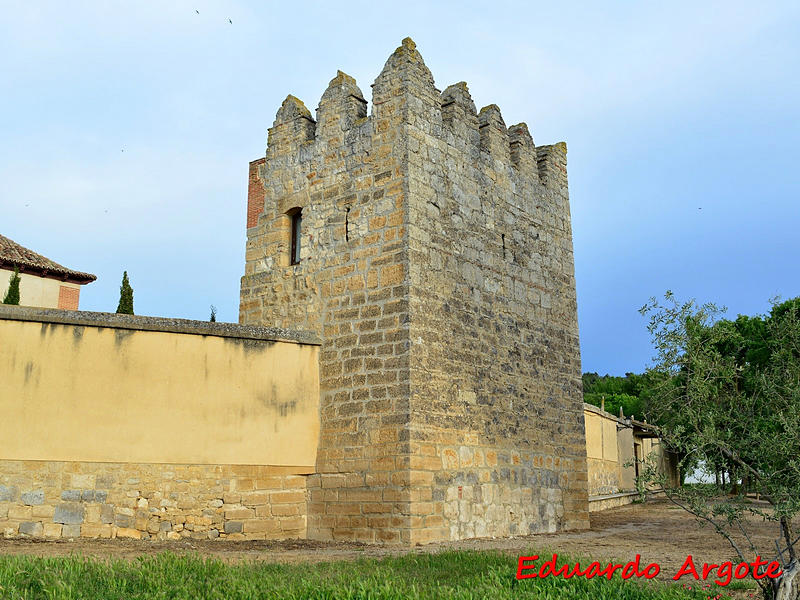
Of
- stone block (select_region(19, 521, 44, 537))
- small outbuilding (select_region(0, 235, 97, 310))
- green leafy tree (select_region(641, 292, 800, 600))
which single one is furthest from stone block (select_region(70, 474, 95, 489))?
small outbuilding (select_region(0, 235, 97, 310))

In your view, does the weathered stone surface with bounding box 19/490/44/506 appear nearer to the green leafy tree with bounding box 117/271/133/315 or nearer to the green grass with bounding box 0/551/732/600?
the green grass with bounding box 0/551/732/600

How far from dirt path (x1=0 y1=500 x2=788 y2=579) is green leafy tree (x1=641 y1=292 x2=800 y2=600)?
117 centimetres

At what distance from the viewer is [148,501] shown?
28.7 feet

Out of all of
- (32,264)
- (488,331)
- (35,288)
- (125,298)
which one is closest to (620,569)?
(488,331)

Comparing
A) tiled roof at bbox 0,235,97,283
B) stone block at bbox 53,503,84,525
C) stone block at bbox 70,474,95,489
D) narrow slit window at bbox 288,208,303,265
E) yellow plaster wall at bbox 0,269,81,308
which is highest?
tiled roof at bbox 0,235,97,283

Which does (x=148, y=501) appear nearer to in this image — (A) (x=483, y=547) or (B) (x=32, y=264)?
(A) (x=483, y=547)

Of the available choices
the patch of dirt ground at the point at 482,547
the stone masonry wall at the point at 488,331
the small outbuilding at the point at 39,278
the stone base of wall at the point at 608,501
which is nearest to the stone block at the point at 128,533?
the patch of dirt ground at the point at 482,547

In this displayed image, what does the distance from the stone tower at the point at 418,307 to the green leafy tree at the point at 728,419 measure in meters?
3.41

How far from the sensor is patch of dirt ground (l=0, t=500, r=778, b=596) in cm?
739

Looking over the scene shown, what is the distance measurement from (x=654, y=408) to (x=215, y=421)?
220 inches

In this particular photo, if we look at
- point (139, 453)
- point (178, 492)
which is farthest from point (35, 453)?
point (178, 492)

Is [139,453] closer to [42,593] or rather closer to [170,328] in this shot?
[170,328]

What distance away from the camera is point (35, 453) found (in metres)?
8.52

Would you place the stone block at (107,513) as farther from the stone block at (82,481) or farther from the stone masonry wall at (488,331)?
the stone masonry wall at (488,331)
